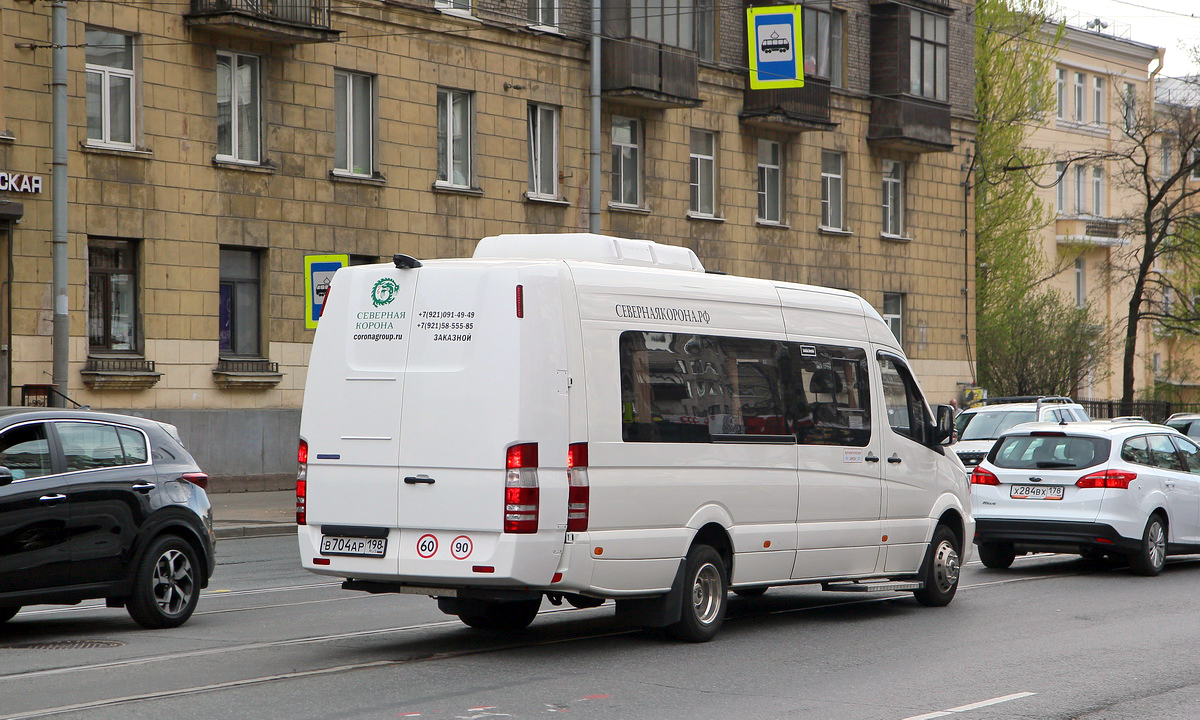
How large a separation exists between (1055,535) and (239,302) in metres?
15.5

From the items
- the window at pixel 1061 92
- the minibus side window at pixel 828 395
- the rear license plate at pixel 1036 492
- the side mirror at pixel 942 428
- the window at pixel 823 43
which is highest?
the window at pixel 1061 92

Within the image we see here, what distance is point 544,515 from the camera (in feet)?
31.4

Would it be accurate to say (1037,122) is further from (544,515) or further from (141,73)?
(544,515)

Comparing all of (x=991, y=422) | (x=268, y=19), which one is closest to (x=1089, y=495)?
Answer: (x=991, y=422)

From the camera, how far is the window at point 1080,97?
59912 mm

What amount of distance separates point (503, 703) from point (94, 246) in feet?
59.6

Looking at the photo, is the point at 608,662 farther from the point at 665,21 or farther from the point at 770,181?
the point at 770,181

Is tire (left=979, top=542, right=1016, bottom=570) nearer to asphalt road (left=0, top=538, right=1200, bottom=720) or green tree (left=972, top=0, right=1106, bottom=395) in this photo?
asphalt road (left=0, top=538, right=1200, bottom=720)

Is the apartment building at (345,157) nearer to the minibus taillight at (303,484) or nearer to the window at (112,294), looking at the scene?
the window at (112,294)

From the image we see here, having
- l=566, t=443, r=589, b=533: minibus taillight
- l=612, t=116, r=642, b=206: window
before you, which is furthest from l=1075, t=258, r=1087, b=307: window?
l=566, t=443, r=589, b=533: minibus taillight

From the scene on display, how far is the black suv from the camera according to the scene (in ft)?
34.0

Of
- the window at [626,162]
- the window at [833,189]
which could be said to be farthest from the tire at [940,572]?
the window at [833,189]

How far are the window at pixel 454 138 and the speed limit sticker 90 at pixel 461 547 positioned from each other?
20808mm

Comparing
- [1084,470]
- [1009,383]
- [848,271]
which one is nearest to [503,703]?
[1084,470]
